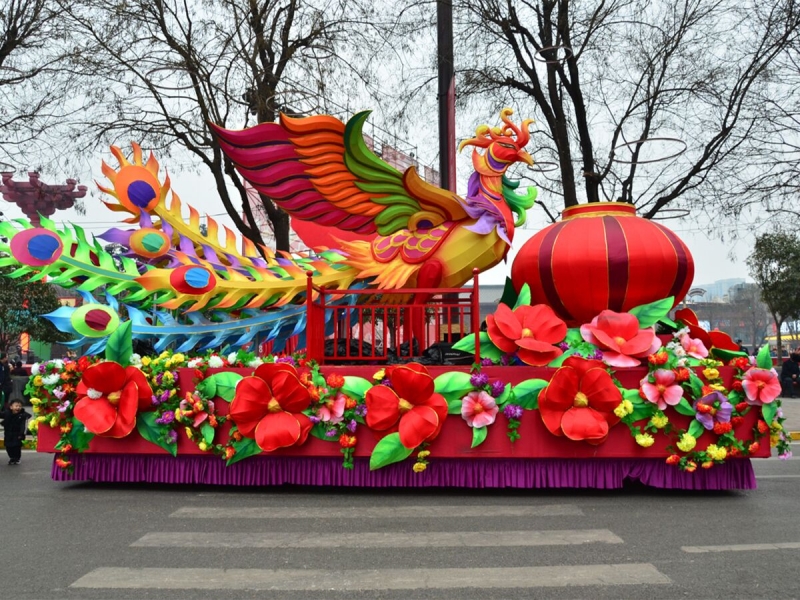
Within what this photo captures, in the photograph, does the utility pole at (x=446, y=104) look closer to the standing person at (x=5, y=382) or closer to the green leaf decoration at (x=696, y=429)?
the green leaf decoration at (x=696, y=429)

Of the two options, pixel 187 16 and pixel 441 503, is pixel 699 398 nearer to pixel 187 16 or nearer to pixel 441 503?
pixel 441 503

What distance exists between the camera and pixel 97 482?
22.8 feet

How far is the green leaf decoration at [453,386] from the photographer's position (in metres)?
6.11

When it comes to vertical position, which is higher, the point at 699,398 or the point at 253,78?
the point at 253,78

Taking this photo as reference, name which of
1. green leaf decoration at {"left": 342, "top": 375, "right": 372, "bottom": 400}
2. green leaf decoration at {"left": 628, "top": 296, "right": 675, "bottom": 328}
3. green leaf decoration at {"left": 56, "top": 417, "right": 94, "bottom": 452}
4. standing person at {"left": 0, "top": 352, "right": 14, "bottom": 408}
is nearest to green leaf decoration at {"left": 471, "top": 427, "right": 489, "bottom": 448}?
green leaf decoration at {"left": 342, "top": 375, "right": 372, "bottom": 400}

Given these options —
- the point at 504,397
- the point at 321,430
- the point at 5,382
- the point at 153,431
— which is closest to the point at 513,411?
the point at 504,397

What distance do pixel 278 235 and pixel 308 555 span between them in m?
8.93

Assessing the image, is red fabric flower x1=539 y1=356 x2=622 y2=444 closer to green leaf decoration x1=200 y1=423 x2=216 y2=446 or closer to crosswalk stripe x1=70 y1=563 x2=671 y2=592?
crosswalk stripe x1=70 y1=563 x2=671 y2=592

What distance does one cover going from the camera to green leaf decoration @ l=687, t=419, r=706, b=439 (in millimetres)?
6043

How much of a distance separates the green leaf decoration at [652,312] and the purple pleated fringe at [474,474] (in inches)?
48.9

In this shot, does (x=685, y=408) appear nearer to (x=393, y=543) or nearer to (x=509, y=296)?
(x=509, y=296)

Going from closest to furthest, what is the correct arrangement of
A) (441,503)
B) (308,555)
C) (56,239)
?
(308,555)
(441,503)
(56,239)

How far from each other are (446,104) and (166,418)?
19.5 ft

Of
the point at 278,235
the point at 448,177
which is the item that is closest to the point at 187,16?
the point at 278,235
